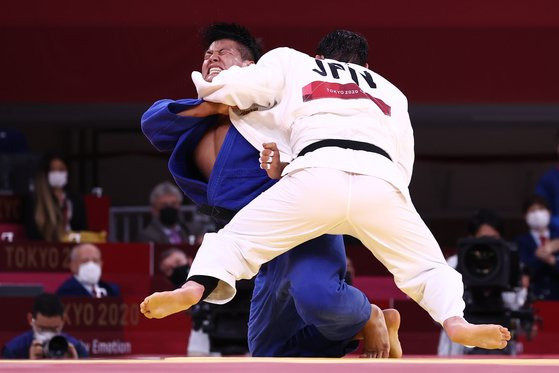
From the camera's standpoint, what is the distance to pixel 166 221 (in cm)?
788

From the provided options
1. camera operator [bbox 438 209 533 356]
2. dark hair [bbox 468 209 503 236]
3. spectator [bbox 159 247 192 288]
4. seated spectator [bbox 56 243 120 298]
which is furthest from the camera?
spectator [bbox 159 247 192 288]

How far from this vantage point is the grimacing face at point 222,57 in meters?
4.17

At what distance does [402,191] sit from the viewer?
3.83 meters

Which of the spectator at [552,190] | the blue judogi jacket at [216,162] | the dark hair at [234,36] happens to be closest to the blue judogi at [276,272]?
the blue judogi jacket at [216,162]

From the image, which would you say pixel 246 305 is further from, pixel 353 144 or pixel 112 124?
pixel 112 124

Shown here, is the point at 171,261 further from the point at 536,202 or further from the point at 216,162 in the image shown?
the point at 216,162

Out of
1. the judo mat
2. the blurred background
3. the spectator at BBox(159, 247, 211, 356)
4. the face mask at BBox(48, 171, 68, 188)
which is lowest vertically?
the judo mat

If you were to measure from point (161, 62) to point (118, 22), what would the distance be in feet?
1.29

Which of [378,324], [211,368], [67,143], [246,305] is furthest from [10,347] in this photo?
[67,143]

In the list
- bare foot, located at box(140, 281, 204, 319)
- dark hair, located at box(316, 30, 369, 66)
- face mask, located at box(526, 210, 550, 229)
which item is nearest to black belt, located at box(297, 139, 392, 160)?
dark hair, located at box(316, 30, 369, 66)

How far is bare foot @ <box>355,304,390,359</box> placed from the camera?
161 inches

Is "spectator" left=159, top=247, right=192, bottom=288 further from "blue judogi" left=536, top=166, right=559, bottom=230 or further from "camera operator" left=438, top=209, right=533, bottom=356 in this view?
"blue judogi" left=536, top=166, right=559, bottom=230

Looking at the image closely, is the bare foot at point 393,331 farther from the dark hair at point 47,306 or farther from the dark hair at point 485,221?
the dark hair at point 485,221

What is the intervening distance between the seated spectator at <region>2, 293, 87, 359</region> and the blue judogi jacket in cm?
182
